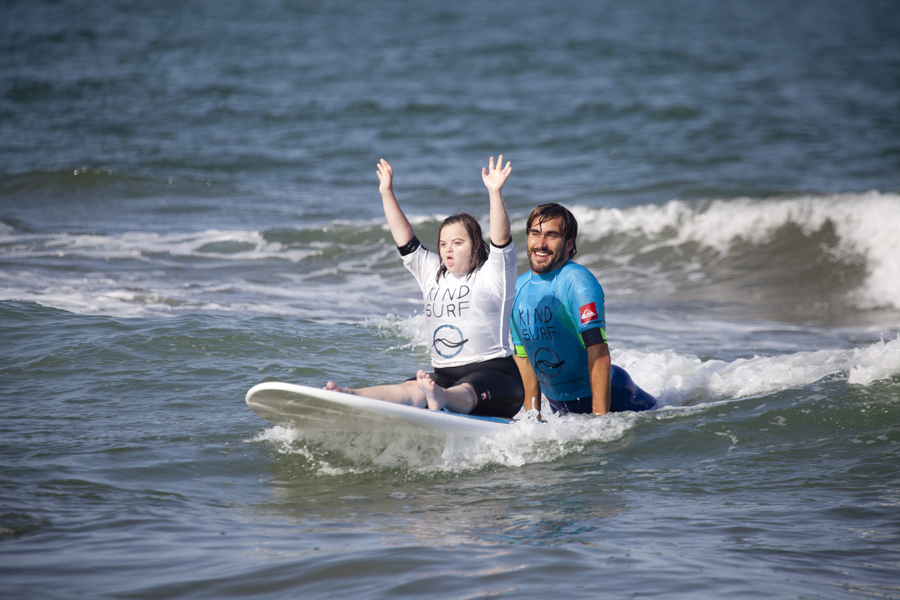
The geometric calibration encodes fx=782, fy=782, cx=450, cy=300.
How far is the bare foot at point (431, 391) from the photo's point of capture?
4.31 meters

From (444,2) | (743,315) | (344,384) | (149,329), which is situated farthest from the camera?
(444,2)

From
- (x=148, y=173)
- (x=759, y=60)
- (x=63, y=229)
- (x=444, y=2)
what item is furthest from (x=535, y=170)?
(x=444, y=2)

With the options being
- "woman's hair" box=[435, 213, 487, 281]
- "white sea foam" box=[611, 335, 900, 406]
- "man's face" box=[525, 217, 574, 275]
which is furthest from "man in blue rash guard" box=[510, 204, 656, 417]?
"white sea foam" box=[611, 335, 900, 406]

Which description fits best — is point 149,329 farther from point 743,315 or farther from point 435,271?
point 743,315

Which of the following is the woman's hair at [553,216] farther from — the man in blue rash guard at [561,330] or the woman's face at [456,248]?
the woman's face at [456,248]

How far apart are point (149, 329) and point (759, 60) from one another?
26.8m

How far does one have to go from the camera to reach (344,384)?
6.09m

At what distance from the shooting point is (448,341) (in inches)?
190

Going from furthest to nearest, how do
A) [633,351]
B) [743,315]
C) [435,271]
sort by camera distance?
1. [743,315]
2. [633,351]
3. [435,271]

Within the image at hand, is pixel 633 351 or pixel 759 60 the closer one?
pixel 633 351

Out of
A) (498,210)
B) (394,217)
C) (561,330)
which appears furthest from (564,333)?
(394,217)

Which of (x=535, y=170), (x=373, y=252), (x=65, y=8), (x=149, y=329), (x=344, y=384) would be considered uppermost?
(x=65, y=8)

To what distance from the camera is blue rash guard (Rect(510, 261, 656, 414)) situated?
16.2 ft

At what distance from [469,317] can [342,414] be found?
1.00 metres
